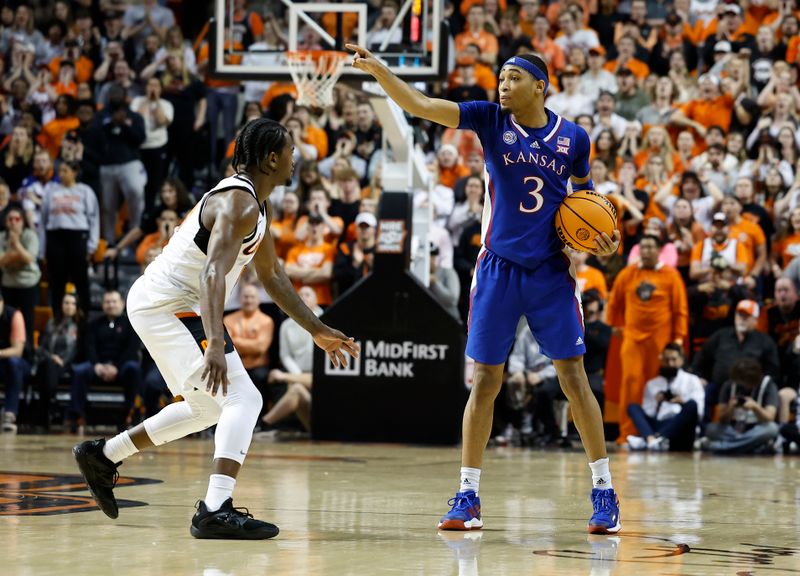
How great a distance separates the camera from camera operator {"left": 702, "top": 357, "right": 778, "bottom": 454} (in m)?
12.7

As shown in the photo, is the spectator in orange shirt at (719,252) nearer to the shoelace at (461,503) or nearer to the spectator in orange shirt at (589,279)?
the spectator in orange shirt at (589,279)

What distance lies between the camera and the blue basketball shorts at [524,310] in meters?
6.21

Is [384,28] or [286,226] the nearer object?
[384,28]

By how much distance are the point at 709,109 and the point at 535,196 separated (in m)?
10.8

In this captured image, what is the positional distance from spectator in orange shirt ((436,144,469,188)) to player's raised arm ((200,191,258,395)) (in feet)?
35.3

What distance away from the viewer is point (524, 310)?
6.26 meters

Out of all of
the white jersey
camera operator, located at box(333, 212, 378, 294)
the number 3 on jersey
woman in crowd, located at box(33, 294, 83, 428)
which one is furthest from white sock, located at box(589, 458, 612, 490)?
woman in crowd, located at box(33, 294, 83, 428)

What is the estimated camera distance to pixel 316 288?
47.9 ft

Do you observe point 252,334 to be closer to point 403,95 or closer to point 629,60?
point 629,60

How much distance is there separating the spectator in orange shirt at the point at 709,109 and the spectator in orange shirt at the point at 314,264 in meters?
4.94

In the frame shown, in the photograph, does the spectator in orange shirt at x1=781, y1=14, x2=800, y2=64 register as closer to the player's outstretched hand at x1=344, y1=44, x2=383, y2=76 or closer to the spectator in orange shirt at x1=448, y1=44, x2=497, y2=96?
the spectator in orange shirt at x1=448, y1=44, x2=497, y2=96

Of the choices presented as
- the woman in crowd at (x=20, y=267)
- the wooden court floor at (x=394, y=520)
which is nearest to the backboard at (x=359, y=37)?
the wooden court floor at (x=394, y=520)

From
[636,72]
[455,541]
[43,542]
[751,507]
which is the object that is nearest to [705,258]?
[636,72]

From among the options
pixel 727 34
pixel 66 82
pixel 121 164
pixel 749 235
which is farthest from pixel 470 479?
pixel 66 82
